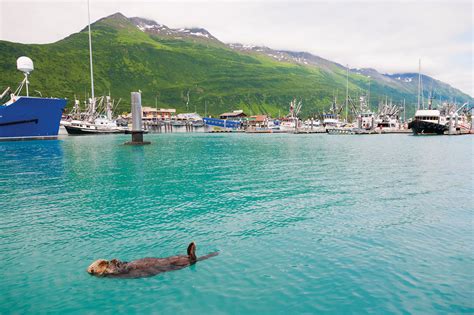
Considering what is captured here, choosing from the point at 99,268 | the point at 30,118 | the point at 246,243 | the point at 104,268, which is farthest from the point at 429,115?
the point at 99,268

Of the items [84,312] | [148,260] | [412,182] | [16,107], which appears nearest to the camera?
[84,312]

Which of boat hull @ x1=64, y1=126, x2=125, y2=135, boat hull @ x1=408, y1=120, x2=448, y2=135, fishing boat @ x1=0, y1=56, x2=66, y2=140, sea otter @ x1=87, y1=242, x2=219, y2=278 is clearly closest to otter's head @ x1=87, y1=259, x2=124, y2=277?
sea otter @ x1=87, y1=242, x2=219, y2=278

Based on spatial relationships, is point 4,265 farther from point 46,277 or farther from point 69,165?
point 69,165

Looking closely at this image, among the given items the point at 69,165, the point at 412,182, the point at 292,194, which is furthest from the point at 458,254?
the point at 69,165

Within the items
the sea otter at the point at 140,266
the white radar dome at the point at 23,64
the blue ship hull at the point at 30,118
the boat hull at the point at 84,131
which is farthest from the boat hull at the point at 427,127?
the sea otter at the point at 140,266

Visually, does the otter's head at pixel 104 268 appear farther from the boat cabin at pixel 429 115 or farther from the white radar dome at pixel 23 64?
the boat cabin at pixel 429 115

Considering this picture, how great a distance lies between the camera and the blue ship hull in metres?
91.3

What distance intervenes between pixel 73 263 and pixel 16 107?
94957mm

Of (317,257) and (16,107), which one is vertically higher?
(16,107)

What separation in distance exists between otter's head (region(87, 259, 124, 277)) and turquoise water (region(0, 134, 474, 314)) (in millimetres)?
390

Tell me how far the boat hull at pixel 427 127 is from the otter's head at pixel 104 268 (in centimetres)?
15652

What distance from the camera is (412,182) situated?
117 feet

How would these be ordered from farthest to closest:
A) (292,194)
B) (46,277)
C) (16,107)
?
(16,107) < (292,194) < (46,277)

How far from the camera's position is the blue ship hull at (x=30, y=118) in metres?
91.3
